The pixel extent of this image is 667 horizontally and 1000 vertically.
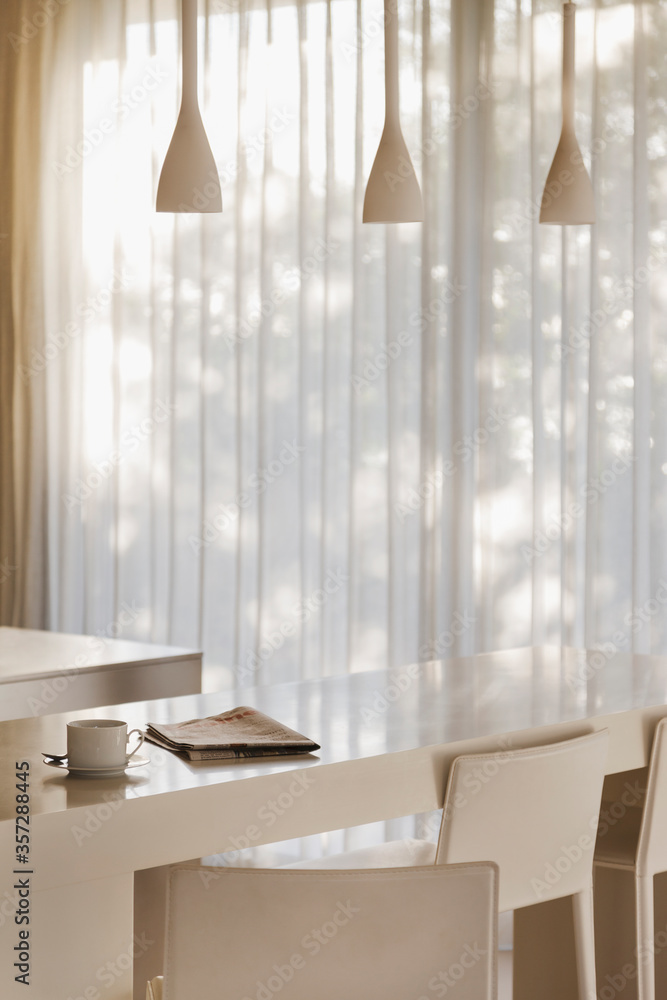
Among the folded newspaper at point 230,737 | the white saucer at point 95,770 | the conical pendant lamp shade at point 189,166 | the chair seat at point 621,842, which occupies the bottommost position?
the chair seat at point 621,842

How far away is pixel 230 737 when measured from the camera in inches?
72.3

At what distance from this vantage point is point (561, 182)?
262 cm

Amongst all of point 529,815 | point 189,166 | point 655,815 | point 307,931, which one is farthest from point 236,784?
point 189,166

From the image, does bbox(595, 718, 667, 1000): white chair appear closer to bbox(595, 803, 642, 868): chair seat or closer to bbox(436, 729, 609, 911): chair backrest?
bbox(595, 803, 642, 868): chair seat

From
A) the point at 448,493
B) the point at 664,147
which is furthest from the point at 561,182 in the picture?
the point at 448,493

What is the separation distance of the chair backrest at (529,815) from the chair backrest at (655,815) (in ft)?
0.50

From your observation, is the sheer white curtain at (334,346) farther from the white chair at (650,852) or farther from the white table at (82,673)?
the white chair at (650,852)

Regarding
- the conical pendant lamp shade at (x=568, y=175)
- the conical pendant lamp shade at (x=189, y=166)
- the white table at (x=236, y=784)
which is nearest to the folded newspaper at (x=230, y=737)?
the white table at (x=236, y=784)

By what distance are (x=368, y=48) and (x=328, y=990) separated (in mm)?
3204

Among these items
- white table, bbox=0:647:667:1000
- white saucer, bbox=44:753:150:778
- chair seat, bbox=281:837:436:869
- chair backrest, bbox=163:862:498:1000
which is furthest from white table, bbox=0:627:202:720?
chair backrest, bbox=163:862:498:1000

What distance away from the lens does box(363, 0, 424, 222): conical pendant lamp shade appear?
2441mm

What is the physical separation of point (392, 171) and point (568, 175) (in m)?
0.42

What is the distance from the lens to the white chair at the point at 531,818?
1.82 metres

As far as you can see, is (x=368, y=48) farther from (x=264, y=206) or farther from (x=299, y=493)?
(x=299, y=493)
